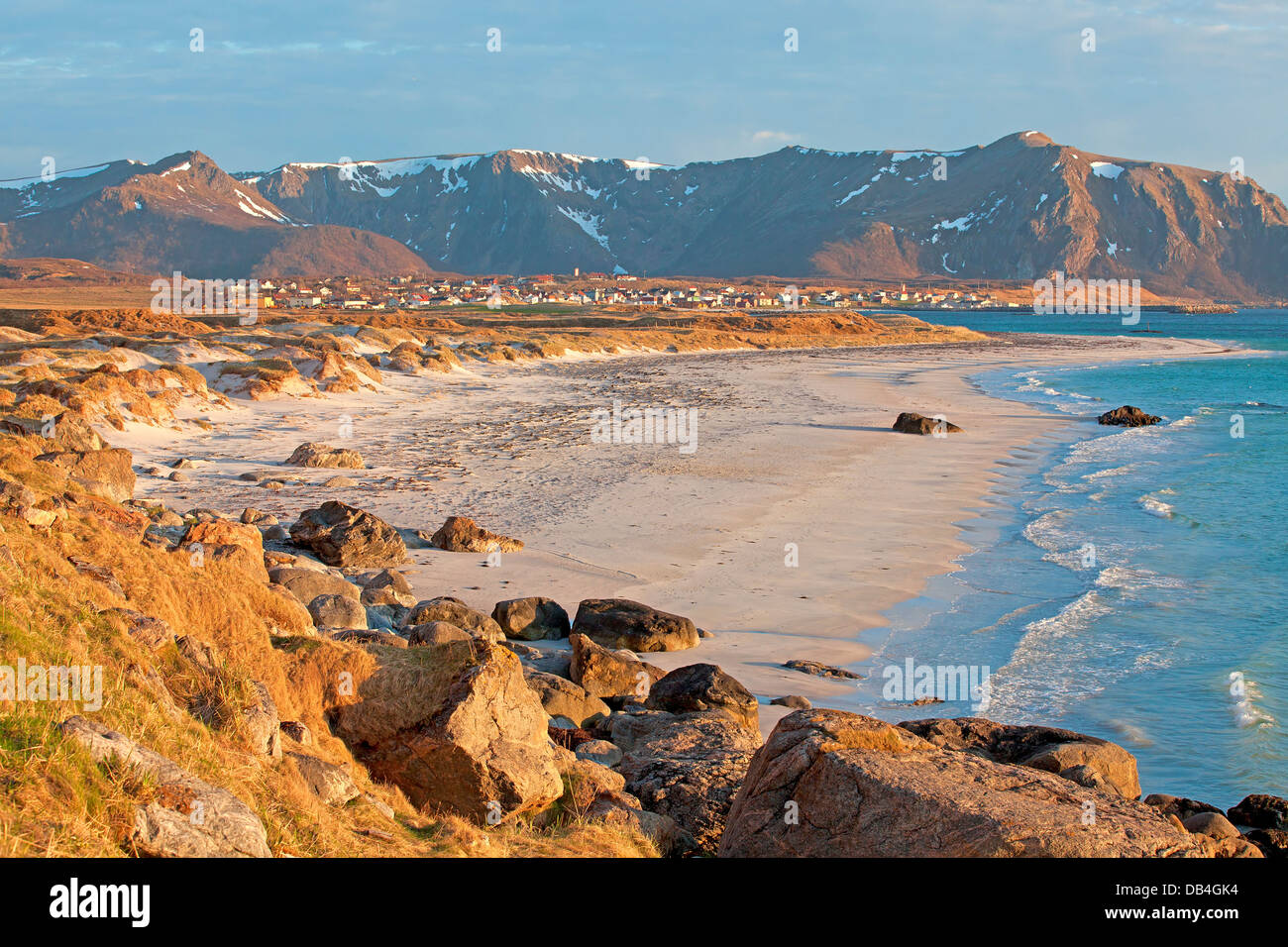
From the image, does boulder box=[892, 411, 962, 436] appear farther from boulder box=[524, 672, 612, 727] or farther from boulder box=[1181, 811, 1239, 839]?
boulder box=[1181, 811, 1239, 839]

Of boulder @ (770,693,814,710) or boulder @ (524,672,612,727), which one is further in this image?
boulder @ (770,693,814,710)

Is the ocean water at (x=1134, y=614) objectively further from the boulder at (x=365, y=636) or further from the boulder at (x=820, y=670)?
the boulder at (x=365, y=636)

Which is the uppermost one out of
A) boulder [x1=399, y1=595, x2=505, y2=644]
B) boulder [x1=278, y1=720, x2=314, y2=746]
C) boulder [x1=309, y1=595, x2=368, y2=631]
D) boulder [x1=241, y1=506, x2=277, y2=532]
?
boulder [x1=241, y1=506, x2=277, y2=532]

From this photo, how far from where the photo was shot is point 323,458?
2158 centimetres

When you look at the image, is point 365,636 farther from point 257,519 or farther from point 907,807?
point 257,519

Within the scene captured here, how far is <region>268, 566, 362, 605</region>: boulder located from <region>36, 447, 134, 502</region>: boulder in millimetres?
5034

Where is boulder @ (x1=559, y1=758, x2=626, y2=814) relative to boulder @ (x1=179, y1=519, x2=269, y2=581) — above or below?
below

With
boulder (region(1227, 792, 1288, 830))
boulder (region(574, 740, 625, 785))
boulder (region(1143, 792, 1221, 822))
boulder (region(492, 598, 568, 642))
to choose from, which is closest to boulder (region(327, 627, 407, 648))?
boulder (region(574, 740, 625, 785))

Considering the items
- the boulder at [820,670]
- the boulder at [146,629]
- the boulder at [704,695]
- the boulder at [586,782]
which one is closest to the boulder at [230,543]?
the boulder at [146,629]

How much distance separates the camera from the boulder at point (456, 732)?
241 inches

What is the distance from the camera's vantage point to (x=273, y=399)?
32531 millimetres

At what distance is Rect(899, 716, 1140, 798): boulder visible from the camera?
24.8 ft
